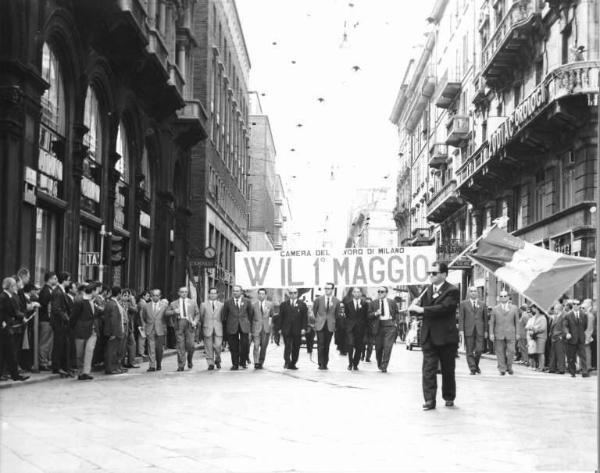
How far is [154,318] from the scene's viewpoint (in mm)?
20078

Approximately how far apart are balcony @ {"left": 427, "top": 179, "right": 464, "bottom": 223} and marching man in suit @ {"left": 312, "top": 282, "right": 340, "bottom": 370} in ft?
82.3

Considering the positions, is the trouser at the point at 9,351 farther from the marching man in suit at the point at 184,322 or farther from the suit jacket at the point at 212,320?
the suit jacket at the point at 212,320

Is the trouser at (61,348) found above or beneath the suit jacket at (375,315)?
beneath

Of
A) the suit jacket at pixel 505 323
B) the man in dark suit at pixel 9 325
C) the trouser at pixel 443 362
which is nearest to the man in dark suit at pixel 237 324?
the suit jacket at pixel 505 323

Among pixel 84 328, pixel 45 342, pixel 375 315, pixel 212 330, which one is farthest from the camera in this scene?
pixel 375 315

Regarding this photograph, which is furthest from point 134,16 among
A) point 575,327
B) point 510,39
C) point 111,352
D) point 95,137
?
point 510,39

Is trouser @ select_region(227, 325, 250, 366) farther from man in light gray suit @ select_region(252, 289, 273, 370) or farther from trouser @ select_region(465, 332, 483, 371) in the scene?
trouser @ select_region(465, 332, 483, 371)

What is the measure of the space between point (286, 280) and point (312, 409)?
10761mm

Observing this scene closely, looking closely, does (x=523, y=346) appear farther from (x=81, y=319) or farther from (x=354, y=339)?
(x=81, y=319)

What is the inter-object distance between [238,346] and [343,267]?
130 inches

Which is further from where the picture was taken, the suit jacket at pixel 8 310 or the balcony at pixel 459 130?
the balcony at pixel 459 130

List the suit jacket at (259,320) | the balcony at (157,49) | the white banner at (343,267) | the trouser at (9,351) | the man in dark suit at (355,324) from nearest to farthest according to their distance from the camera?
the trouser at (9,351) → the man in dark suit at (355,324) → the suit jacket at (259,320) → the white banner at (343,267) → the balcony at (157,49)

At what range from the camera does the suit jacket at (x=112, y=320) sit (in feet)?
60.7

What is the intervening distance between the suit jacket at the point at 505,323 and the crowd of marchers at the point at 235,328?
2 cm
